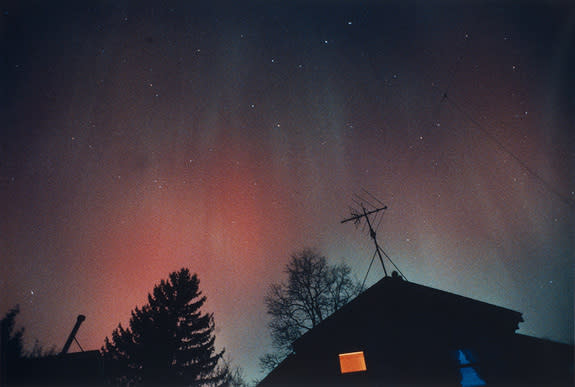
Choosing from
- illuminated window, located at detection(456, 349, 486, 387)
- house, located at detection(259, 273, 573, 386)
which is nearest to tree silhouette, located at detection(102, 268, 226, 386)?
house, located at detection(259, 273, 573, 386)

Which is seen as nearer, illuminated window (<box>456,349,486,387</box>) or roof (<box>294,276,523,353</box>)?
illuminated window (<box>456,349,486,387</box>)

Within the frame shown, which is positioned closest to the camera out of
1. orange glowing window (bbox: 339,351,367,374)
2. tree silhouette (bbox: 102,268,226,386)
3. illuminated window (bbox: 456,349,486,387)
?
illuminated window (bbox: 456,349,486,387)

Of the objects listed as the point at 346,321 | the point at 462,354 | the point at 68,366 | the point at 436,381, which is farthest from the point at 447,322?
the point at 68,366

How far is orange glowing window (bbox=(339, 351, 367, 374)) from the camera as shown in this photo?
775 centimetres

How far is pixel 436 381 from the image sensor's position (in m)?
7.24

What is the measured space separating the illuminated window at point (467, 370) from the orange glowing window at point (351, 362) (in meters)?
2.59

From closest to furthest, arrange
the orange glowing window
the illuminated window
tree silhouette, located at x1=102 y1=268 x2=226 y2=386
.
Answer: the illuminated window → the orange glowing window → tree silhouette, located at x1=102 y1=268 x2=226 y2=386

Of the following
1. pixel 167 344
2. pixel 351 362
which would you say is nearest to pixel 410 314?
pixel 351 362

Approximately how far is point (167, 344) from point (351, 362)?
18163mm

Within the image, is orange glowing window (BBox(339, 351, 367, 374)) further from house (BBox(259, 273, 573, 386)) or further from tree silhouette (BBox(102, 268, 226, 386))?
tree silhouette (BBox(102, 268, 226, 386))

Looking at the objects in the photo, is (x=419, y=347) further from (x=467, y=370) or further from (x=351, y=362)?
(x=351, y=362)

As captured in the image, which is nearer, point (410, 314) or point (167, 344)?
point (410, 314)

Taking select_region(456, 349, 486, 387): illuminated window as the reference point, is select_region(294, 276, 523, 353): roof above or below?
above

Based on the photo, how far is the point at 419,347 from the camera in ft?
25.5
